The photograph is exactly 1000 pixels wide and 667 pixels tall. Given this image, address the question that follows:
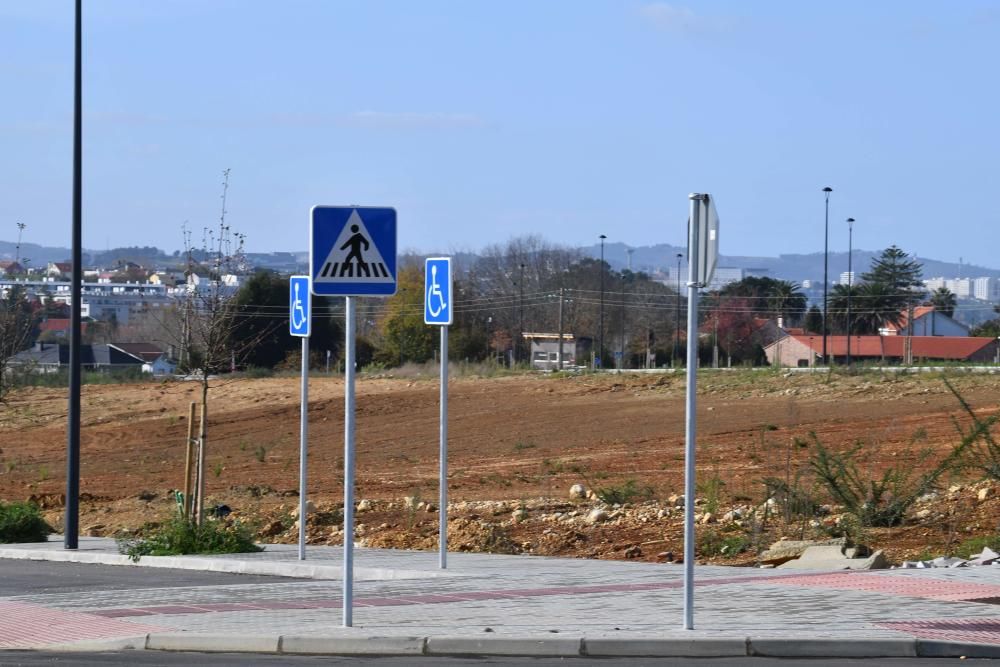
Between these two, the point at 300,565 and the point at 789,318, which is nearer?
the point at 300,565

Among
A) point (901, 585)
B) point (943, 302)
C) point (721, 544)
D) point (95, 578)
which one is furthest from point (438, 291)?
point (943, 302)

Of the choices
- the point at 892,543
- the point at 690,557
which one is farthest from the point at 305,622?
the point at 892,543

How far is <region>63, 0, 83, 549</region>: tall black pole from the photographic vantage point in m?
19.3

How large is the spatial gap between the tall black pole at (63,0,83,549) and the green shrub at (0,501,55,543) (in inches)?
60.8

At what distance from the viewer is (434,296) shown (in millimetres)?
14906

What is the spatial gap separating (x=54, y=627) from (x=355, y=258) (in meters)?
4.16

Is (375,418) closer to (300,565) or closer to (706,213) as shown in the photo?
(300,565)

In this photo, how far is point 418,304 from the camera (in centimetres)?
9575

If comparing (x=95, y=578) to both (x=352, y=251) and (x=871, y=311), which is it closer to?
(x=352, y=251)

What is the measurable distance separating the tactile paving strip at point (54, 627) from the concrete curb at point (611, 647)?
118cm

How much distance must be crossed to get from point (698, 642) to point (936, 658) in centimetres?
170

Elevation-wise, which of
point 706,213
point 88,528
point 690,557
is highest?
point 706,213

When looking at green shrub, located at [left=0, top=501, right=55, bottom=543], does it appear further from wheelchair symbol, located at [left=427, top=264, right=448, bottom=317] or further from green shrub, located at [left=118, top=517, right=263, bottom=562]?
wheelchair symbol, located at [left=427, top=264, right=448, bottom=317]

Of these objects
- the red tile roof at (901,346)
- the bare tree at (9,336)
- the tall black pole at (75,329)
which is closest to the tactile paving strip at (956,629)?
the tall black pole at (75,329)
